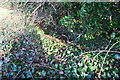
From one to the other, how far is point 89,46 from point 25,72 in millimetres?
1576

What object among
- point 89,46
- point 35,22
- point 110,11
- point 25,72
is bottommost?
point 25,72

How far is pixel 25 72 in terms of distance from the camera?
7.70ft

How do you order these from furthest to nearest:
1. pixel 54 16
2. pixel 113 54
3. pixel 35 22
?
pixel 35 22
pixel 54 16
pixel 113 54

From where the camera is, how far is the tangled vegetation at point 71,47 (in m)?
2.33

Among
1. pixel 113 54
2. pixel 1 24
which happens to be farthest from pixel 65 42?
pixel 1 24

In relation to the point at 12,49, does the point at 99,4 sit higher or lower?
higher

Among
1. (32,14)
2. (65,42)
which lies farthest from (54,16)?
(65,42)

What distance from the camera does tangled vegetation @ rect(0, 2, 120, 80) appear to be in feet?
7.64

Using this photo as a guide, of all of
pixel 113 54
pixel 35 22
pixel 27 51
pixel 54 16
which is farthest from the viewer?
pixel 35 22

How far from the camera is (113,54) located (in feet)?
8.23

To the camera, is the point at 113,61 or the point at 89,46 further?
the point at 89,46

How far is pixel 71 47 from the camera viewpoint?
2.99 m

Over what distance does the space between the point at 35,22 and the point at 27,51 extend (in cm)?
152

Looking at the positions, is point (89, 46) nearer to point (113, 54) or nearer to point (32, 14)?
point (113, 54)
